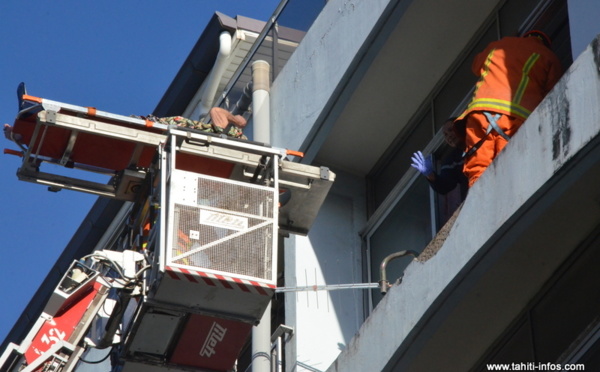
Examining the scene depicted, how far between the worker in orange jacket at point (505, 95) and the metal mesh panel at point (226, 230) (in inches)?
70.3

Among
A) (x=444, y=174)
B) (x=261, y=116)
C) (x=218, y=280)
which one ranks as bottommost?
(x=218, y=280)

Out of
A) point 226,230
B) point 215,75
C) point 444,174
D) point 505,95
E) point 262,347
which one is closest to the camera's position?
point 226,230

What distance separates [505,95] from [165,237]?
306 cm

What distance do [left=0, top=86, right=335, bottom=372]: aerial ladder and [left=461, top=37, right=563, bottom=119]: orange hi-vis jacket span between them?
1602 millimetres

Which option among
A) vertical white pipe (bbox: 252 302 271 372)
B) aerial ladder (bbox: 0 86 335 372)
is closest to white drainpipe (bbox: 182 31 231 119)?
vertical white pipe (bbox: 252 302 271 372)

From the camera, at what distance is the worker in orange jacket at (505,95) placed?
11.3 m

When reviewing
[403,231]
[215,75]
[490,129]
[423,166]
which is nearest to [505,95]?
[490,129]

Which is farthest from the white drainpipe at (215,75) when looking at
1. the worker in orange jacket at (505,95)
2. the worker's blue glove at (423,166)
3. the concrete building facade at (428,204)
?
the worker in orange jacket at (505,95)

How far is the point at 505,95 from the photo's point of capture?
1144 cm

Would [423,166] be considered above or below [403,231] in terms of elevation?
below

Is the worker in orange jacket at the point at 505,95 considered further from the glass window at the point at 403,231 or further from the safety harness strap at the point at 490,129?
the glass window at the point at 403,231

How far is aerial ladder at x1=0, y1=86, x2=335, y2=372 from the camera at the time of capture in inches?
432

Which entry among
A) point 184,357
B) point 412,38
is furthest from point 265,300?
point 412,38

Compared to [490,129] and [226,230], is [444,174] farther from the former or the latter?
[226,230]
